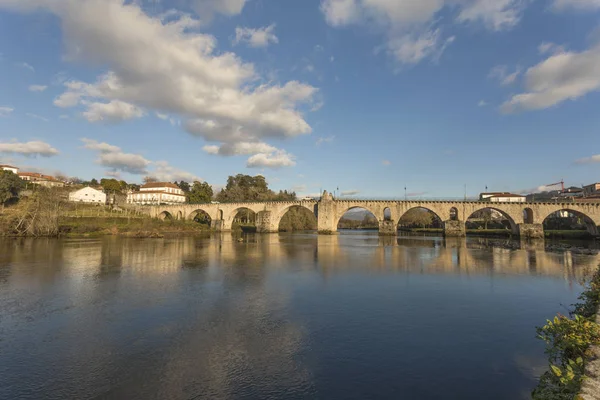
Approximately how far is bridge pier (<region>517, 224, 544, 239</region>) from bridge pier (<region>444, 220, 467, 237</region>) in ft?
30.9

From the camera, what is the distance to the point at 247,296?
1413 cm

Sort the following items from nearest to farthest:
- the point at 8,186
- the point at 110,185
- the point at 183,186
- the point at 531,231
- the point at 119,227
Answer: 1. the point at 531,231
2. the point at 119,227
3. the point at 8,186
4. the point at 110,185
5. the point at 183,186

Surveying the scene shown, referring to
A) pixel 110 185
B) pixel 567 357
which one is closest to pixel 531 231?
pixel 567 357

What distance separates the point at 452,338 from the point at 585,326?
348 cm

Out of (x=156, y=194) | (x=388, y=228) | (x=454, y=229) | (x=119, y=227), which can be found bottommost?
(x=454, y=229)

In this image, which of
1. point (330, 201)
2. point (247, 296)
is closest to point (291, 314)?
point (247, 296)

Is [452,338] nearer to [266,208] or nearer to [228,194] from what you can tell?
[266,208]

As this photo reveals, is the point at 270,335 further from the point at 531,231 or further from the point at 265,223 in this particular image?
the point at 265,223

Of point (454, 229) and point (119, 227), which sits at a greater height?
point (119, 227)

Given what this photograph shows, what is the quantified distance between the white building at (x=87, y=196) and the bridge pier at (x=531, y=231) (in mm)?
100702

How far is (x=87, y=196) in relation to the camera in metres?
88.1

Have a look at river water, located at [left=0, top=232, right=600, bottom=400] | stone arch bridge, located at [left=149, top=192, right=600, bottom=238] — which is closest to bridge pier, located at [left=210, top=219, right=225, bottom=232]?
stone arch bridge, located at [left=149, top=192, right=600, bottom=238]

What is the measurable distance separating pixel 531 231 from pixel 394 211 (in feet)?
78.4

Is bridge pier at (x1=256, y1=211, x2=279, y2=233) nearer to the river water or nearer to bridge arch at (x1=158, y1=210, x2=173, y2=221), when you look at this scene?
bridge arch at (x1=158, y1=210, x2=173, y2=221)
